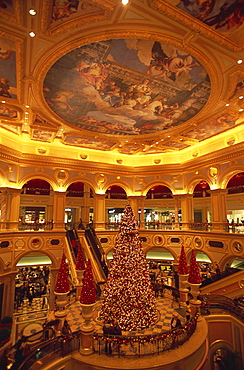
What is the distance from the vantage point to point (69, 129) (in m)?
12.2

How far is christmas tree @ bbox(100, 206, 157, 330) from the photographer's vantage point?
7418mm

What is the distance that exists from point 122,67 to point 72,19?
7.25 ft

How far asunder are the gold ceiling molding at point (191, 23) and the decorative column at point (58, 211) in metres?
11.6

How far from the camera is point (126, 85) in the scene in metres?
8.32

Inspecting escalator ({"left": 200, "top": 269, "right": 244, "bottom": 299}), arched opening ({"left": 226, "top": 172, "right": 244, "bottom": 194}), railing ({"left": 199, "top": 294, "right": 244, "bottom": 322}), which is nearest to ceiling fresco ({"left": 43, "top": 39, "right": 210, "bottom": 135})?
escalator ({"left": 200, "top": 269, "right": 244, "bottom": 299})

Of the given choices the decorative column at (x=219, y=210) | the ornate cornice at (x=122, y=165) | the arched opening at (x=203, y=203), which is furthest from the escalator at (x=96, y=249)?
the arched opening at (x=203, y=203)

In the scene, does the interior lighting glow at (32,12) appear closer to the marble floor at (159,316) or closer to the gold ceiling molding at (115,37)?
the gold ceiling molding at (115,37)

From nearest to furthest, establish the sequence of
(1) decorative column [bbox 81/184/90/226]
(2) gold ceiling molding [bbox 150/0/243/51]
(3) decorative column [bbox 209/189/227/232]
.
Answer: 1. (2) gold ceiling molding [bbox 150/0/243/51]
2. (3) decorative column [bbox 209/189/227/232]
3. (1) decorative column [bbox 81/184/90/226]

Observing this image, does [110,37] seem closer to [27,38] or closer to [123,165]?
[27,38]

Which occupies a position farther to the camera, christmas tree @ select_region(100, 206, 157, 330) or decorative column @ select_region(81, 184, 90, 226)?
decorative column @ select_region(81, 184, 90, 226)

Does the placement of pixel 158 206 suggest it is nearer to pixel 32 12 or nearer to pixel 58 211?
pixel 58 211

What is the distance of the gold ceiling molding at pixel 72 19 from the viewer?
507cm

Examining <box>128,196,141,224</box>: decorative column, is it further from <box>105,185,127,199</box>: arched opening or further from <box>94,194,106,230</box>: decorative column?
<box>105,185,127,199</box>: arched opening

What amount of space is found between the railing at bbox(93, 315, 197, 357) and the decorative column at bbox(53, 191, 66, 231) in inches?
322
